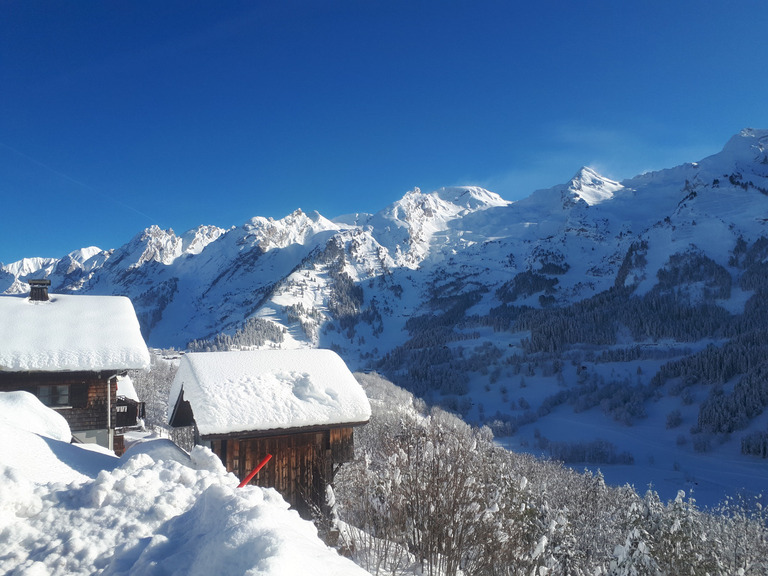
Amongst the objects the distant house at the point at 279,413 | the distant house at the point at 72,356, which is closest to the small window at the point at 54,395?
the distant house at the point at 72,356

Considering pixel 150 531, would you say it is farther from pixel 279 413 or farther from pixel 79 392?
pixel 79 392

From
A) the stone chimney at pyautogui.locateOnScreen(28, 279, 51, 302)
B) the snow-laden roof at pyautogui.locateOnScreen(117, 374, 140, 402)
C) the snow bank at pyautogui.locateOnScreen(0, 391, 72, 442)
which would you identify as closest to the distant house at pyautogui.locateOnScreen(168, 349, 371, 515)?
the snow bank at pyautogui.locateOnScreen(0, 391, 72, 442)

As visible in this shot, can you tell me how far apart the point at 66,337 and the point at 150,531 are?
12.8 meters

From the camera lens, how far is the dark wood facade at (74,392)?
14.8 metres

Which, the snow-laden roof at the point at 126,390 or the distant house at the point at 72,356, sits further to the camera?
the snow-laden roof at the point at 126,390

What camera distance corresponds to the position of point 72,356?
15.1 m

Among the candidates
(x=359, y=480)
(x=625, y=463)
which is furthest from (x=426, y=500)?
(x=625, y=463)

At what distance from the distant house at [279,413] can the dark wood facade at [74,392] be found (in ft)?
16.3

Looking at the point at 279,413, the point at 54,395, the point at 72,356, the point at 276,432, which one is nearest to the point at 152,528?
the point at 279,413

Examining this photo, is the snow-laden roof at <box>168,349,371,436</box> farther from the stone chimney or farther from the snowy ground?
the stone chimney

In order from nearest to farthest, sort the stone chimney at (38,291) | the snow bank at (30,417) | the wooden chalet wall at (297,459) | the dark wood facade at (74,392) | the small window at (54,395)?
1. the snow bank at (30,417)
2. the wooden chalet wall at (297,459)
3. the dark wood facade at (74,392)
4. the small window at (54,395)
5. the stone chimney at (38,291)

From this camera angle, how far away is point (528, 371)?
14562cm

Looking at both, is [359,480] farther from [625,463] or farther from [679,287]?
[679,287]

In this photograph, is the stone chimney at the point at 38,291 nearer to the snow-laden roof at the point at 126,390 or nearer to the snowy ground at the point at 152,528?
the snow-laden roof at the point at 126,390
